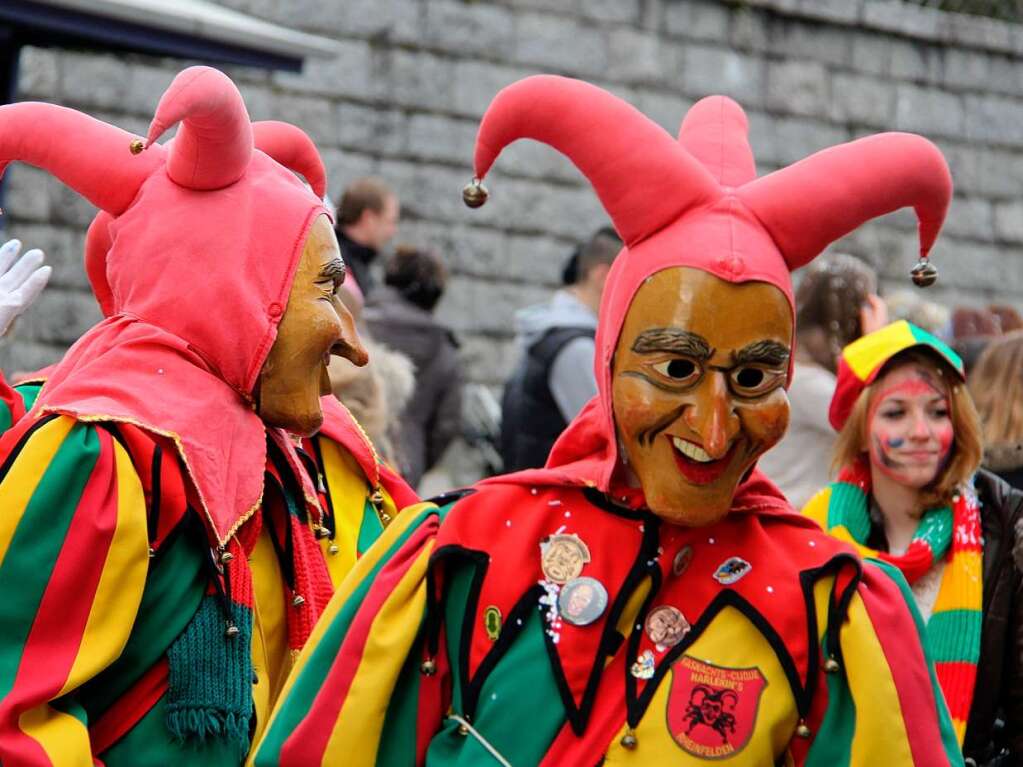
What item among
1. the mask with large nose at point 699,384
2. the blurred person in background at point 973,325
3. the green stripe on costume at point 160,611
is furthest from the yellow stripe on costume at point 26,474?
the blurred person in background at point 973,325

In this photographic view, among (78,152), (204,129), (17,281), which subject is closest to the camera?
(204,129)

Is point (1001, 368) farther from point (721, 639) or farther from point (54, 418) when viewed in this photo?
point (54, 418)

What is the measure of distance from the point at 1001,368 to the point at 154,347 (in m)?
2.82

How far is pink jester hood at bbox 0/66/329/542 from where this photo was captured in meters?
3.62

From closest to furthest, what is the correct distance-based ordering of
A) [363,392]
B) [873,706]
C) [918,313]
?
[873,706]
[363,392]
[918,313]

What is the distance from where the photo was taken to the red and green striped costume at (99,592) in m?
3.35

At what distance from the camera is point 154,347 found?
145 inches

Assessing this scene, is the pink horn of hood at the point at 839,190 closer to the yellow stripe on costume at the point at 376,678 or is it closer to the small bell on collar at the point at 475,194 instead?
the small bell on collar at the point at 475,194

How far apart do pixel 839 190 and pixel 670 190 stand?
29cm

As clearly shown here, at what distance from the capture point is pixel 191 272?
375cm

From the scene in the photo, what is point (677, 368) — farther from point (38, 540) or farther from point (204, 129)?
point (38, 540)

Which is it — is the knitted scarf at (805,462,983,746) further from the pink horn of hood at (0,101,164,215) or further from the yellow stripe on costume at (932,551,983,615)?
the pink horn of hood at (0,101,164,215)

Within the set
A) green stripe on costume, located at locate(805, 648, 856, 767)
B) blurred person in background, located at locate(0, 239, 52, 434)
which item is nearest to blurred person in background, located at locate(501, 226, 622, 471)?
blurred person in background, located at locate(0, 239, 52, 434)

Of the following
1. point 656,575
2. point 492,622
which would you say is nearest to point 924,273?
point 656,575
